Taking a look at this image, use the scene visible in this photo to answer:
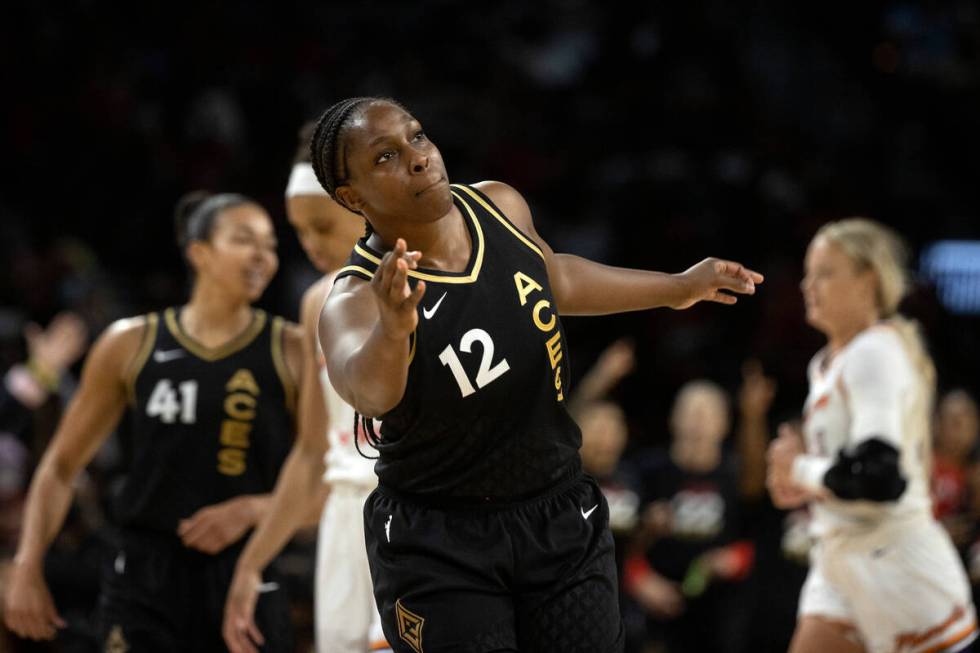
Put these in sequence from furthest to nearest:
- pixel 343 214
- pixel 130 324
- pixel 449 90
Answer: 1. pixel 449 90
2. pixel 130 324
3. pixel 343 214

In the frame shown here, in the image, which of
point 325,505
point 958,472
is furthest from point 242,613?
point 958,472

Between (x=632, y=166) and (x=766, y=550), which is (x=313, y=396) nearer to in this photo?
(x=766, y=550)

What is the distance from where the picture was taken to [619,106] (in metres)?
12.5

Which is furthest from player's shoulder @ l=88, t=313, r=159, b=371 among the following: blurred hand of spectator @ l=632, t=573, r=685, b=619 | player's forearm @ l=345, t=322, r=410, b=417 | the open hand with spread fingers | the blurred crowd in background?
blurred hand of spectator @ l=632, t=573, r=685, b=619

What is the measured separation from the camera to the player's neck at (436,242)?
313 centimetres

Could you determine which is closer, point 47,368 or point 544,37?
point 47,368

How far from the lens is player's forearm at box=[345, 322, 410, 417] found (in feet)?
8.82

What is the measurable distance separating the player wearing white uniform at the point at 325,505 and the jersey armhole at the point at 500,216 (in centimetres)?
112

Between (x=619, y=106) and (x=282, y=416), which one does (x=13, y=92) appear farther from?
(x=282, y=416)

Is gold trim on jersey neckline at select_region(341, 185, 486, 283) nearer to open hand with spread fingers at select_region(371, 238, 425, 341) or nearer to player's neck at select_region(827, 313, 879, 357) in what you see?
open hand with spread fingers at select_region(371, 238, 425, 341)

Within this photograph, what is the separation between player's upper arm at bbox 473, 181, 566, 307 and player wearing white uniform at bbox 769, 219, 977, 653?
5.04 ft

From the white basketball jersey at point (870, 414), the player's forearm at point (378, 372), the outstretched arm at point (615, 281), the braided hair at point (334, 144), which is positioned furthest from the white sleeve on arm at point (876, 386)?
the player's forearm at point (378, 372)

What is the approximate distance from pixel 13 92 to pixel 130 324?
717 centimetres

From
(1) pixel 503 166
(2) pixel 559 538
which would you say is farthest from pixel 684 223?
(2) pixel 559 538
